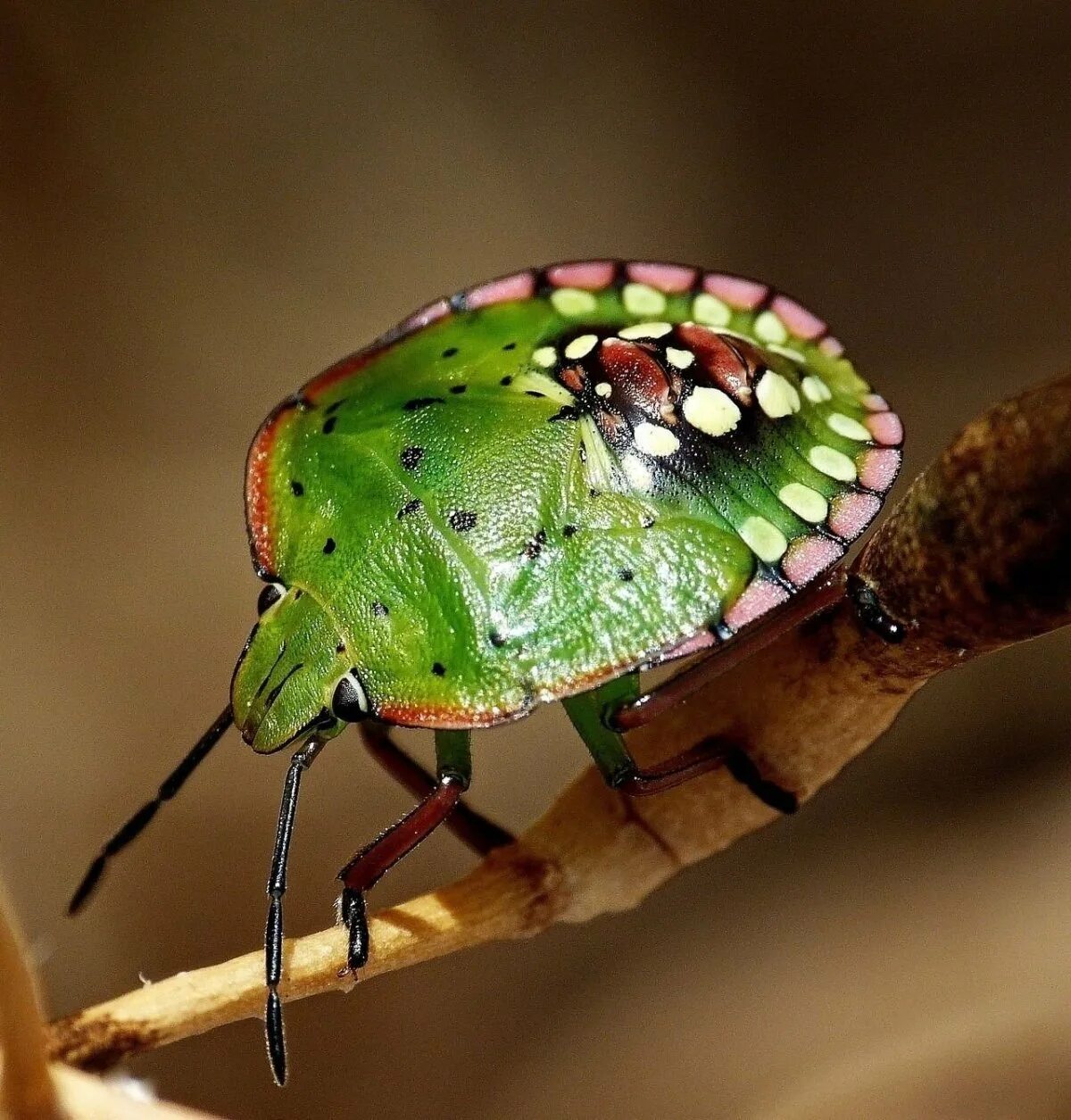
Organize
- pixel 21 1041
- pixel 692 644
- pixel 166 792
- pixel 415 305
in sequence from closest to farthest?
pixel 21 1041 → pixel 692 644 → pixel 166 792 → pixel 415 305

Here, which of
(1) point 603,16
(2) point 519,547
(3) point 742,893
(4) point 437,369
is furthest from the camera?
(1) point 603,16

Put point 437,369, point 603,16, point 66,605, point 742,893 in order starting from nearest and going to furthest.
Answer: point 437,369 → point 742,893 → point 66,605 → point 603,16

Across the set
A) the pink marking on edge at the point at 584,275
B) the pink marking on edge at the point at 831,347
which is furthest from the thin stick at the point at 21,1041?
the pink marking on edge at the point at 831,347

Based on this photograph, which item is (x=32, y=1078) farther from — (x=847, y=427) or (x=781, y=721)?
(x=847, y=427)

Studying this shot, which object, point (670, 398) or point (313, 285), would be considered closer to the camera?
point (670, 398)

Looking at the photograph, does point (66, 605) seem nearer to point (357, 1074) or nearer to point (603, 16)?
point (357, 1074)

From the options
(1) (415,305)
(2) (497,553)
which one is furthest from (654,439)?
(1) (415,305)

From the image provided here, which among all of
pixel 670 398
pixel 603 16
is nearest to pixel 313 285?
pixel 603 16
